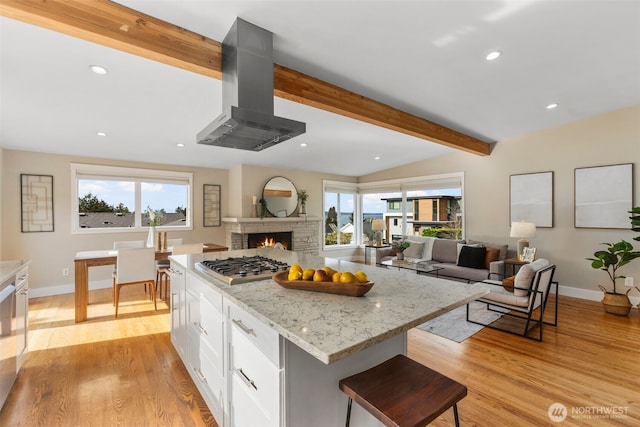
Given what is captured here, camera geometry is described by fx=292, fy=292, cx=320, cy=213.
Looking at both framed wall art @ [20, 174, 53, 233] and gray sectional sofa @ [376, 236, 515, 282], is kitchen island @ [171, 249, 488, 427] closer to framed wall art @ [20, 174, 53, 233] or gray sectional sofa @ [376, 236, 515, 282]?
gray sectional sofa @ [376, 236, 515, 282]

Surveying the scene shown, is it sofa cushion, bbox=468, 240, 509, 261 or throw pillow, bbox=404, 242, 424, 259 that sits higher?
sofa cushion, bbox=468, 240, 509, 261

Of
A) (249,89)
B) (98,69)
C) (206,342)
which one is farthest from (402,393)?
(98,69)

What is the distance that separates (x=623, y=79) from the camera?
3.08 m

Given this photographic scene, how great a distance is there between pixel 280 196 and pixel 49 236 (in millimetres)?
3849

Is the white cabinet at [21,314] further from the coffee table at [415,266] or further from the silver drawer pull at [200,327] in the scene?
the coffee table at [415,266]

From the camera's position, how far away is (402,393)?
44.5 inches

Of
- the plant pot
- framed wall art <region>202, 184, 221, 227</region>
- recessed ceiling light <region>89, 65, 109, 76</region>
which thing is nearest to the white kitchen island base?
recessed ceiling light <region>89, 65, 109, 76</region>

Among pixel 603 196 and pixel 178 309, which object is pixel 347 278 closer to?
pixel 178 309

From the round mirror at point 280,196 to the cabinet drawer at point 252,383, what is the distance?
476 centimetres

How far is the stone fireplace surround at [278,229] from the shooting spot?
224 inches

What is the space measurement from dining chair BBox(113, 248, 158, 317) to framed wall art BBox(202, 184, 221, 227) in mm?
2157

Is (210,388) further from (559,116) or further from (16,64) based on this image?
(559,116)

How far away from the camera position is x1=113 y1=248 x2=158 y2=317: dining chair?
139 inches

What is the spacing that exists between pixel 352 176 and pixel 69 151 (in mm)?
5692
